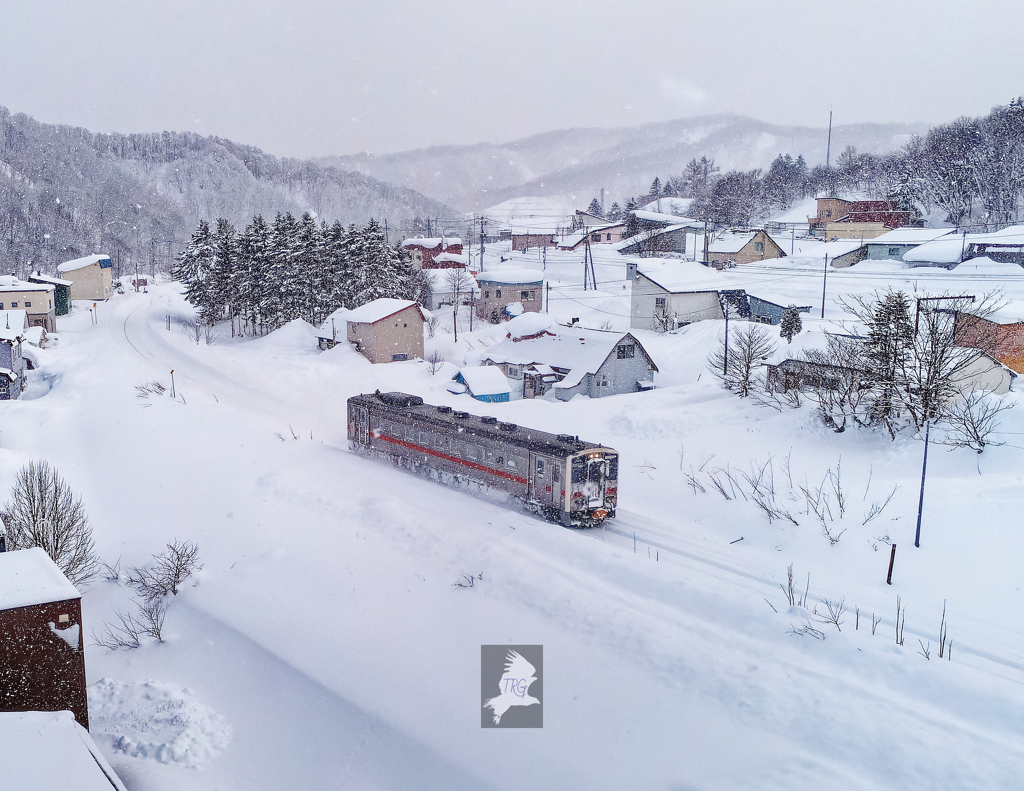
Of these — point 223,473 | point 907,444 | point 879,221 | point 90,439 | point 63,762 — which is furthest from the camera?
point 879,221

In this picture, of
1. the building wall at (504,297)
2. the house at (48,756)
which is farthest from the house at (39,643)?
the building wall at (504,297)

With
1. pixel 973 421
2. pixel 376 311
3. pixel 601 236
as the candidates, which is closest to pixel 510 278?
pixel 376 311

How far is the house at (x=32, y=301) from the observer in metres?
61.6

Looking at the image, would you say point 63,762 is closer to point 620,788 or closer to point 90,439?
point 620,788

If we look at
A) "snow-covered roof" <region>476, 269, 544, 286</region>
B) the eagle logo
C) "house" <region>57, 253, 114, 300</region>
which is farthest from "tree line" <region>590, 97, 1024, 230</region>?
the eagle logo

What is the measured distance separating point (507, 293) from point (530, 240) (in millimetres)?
43297

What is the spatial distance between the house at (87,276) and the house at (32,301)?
1973 cm

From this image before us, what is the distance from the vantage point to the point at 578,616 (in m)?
17.6

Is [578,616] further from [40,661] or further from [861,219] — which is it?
[861,219]

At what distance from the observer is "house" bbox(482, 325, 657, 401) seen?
4303cm

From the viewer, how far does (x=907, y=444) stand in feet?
89.4

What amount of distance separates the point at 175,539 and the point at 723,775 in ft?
60.4

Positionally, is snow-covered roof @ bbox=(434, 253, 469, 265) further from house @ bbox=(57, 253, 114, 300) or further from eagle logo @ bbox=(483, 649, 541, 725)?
eagle logo @ bbox=(483, 649, 541, 725)

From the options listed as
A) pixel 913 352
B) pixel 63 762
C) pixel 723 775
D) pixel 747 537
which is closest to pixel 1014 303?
pixel 913 352
